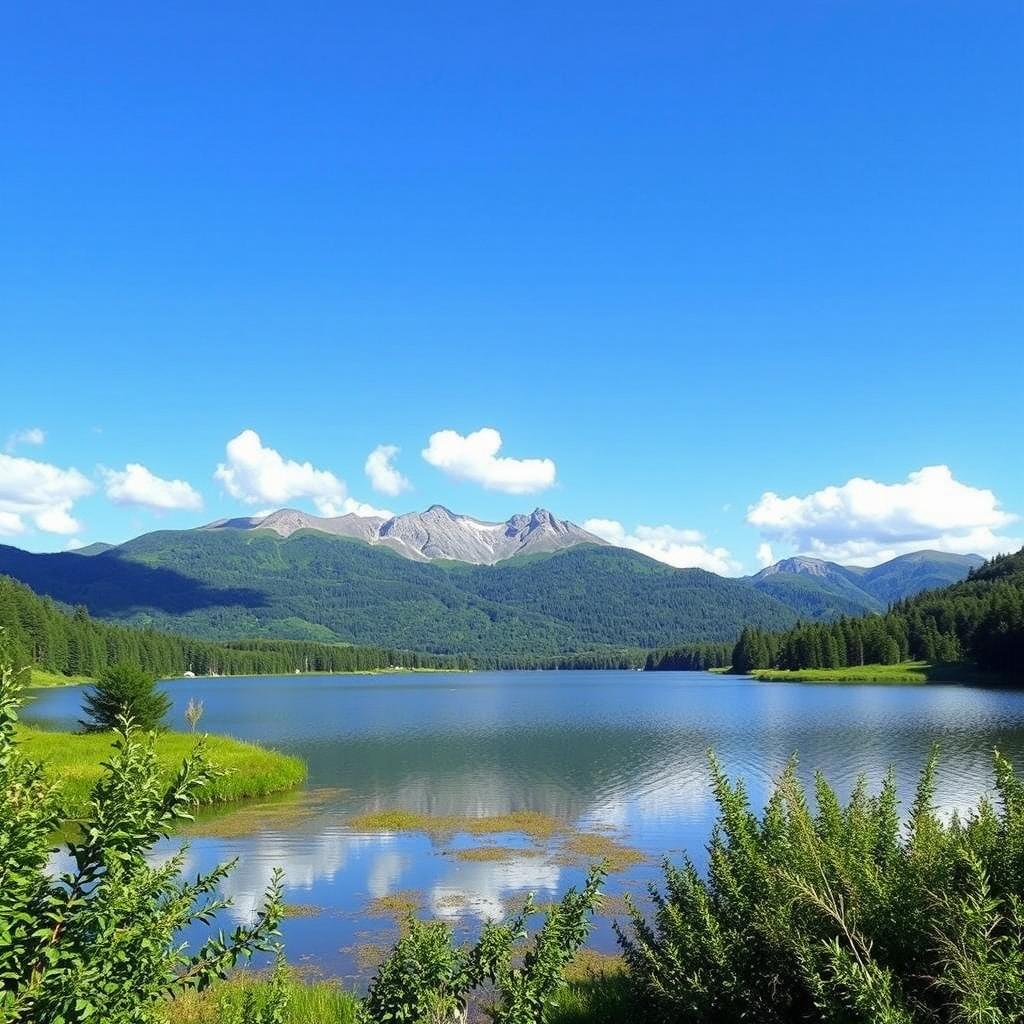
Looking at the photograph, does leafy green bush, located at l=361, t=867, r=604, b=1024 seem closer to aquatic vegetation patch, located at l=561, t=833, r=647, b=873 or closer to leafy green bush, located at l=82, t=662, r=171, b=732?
aquatic vegetation patch, located at l=561, t=833, r=647, b=873

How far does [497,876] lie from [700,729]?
6023 cm

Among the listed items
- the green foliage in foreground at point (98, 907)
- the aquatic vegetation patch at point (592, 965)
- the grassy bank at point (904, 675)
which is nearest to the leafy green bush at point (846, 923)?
the green foliage in foreground at point (98, 907)

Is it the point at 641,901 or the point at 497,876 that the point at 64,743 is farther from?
the point at 641,901

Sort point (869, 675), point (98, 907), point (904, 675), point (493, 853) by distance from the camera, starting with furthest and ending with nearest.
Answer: point (869, 675), point (904, 675), point (493, 853), point (98, 907)

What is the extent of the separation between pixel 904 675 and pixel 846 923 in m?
183

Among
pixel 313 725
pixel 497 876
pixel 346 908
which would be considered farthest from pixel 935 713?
pixel 346 908

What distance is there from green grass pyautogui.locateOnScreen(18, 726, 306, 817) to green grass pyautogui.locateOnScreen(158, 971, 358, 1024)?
2578 cm

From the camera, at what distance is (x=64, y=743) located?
5231 centimetres

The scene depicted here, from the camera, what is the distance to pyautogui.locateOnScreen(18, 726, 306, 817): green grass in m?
45.4

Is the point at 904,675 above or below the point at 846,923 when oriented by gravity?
below

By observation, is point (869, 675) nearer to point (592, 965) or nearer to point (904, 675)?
point (904, 675)

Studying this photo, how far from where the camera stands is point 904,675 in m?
172

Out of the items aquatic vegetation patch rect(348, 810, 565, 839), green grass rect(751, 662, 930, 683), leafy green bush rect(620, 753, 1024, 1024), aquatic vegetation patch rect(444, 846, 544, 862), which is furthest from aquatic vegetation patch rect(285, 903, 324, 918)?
green grass rect(751, 662, 930, 683)

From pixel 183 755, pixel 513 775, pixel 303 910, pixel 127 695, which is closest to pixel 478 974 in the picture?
pixel 303 910
